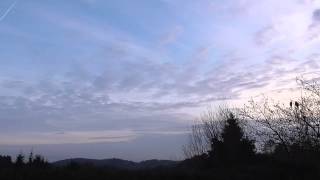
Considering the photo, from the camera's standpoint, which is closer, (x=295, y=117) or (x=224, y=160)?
(x=295, y=117)

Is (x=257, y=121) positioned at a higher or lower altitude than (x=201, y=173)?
higher

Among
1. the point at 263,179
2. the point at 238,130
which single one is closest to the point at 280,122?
the point at 263,179

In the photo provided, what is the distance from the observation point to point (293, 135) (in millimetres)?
30625

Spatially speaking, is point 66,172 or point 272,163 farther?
point 272,163

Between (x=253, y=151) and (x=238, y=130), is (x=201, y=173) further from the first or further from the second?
(x=238, y=130)

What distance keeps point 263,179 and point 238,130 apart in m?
15.5

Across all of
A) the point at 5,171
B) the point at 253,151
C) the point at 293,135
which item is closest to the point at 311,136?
the point at 293,135

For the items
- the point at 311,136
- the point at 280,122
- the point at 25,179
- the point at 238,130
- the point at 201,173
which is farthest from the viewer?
the point at 238,130

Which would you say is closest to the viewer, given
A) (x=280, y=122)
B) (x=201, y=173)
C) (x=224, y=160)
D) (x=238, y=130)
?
(x=201, y=173)

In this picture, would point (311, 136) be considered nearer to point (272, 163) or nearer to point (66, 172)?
point (272, 163)

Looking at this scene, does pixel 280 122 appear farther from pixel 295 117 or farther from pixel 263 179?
pixel 263 179

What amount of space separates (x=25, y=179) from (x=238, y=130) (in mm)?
25023

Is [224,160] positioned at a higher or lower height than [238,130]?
lower

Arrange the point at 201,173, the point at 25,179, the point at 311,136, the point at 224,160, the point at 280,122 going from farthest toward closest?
the point at 224,160, the point at 280,122, the point at 311,136, the point at 201,173, the point at 25,179
